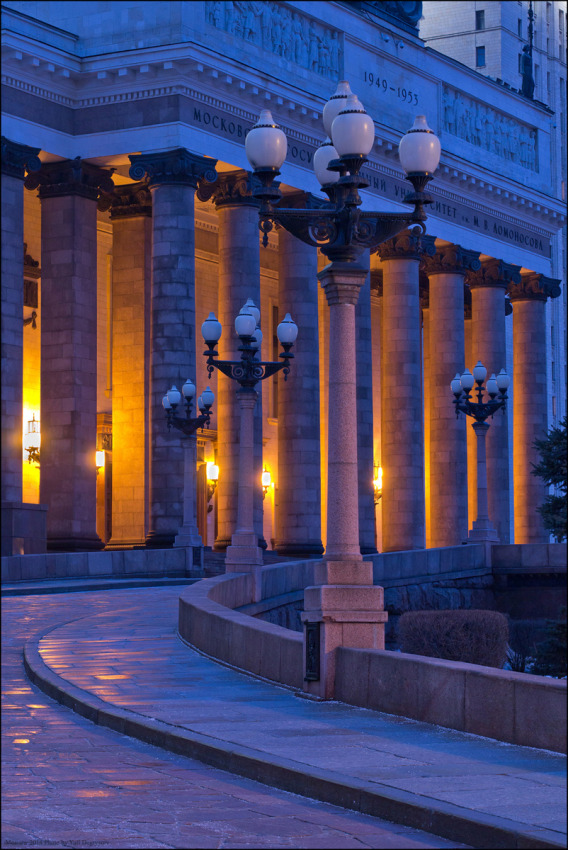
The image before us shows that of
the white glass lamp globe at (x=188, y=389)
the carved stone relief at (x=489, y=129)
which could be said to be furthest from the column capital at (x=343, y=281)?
the carved stone relief at (x=489, y=129)

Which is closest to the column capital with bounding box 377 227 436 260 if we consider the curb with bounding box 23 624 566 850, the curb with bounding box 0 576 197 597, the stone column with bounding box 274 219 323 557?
the stone column with bounding box 274 219 323 557

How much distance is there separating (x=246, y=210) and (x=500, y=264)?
20.5 m

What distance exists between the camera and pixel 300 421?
5028 cm

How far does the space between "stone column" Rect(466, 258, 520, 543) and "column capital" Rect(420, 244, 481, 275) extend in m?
1.91

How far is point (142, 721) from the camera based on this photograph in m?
12.9

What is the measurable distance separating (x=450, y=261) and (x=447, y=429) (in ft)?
24.5

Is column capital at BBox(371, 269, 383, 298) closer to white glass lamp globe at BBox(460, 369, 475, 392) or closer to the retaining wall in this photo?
white glass lamp globe at BBox(460, 369, 475, 392)

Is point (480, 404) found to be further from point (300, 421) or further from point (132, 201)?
point (132, 201)

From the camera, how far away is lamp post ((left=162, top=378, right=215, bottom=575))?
132ft

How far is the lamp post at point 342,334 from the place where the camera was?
15625 mm

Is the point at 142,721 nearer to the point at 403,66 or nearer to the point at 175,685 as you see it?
the point at 175,685

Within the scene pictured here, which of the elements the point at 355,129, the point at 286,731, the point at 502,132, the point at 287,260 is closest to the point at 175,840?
the point at 286,731

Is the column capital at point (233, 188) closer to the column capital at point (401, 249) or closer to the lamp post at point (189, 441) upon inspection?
the lamp post at point (189, 441)

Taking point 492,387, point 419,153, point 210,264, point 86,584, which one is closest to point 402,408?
point 210,264
